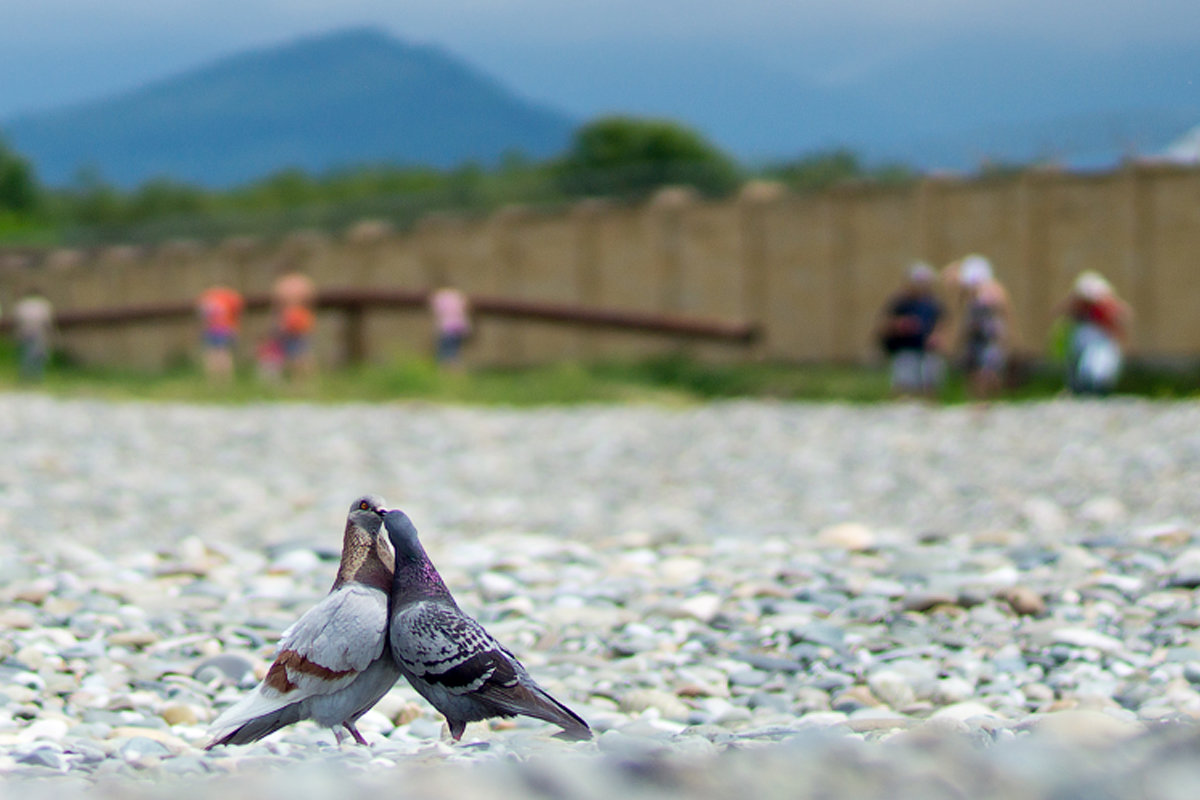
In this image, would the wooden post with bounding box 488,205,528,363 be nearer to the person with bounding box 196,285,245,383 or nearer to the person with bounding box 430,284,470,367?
the person with bounding box 430,284,470,367

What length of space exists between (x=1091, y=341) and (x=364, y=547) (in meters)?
14.4

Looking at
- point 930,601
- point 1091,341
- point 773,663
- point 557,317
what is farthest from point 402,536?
point 557,317

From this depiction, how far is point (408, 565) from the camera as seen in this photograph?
3316 millimetres

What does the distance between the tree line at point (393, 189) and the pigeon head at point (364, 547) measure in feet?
75.9

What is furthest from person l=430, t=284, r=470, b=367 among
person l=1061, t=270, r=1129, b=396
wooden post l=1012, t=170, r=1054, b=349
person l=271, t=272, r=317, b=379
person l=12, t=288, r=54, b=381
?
person l=1061, t=270, r=1129, b=396

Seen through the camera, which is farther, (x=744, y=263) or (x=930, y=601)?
(x=744, y=263)

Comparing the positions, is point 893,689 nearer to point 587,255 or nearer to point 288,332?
point 288,332

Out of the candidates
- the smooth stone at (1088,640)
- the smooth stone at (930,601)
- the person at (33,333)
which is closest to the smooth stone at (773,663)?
the smooth stone at (930,601)

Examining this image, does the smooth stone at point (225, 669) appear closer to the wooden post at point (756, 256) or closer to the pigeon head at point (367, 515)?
the pigeon head at point (367, 515)

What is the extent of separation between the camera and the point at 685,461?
13281mm

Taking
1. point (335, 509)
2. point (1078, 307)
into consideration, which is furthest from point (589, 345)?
point (335, 509)

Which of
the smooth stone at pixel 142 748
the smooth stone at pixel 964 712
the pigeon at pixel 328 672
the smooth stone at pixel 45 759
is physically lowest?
the smooth stone at pixel 964 712

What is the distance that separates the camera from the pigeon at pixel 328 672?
320cm

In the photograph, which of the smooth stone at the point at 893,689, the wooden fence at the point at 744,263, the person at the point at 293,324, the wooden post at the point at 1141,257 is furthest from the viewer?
the wooden fence at the point at 744,263
